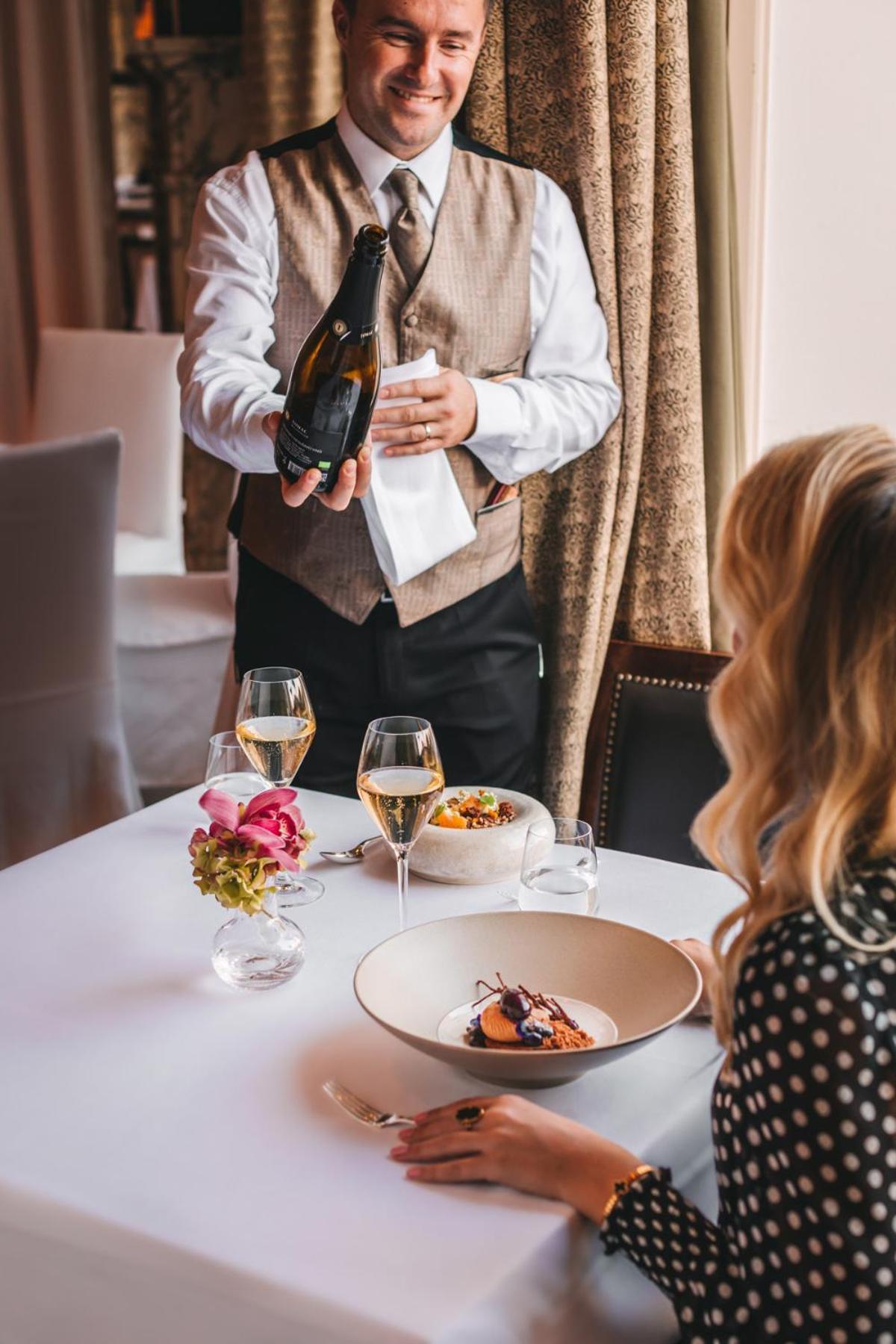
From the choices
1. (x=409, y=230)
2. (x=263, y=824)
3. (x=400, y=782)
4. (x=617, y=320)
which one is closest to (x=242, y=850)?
(x=263, y=824)

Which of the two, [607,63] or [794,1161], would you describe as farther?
[607,63]

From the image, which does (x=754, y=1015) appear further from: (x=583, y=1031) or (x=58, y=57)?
(x=58, y=57)

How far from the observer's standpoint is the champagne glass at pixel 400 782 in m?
1.14

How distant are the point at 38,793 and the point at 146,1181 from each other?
170 centimetres

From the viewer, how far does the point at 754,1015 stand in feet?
2.61

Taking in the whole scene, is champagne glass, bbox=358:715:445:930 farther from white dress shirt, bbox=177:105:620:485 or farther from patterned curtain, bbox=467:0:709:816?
patterned curtain, bbox=467:0:709:816

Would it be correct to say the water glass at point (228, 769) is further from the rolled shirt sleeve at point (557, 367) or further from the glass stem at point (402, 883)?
the rolled shirt sleeve at point (557, 367)

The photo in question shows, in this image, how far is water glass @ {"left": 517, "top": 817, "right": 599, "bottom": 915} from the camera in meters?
1.15

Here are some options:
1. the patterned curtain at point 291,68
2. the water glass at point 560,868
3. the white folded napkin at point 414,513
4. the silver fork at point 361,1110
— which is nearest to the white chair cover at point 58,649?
the white folded napkin at point 414,513

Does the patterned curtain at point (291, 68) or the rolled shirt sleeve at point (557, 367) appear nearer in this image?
the rolled shirt sleeve at point (557, 367)

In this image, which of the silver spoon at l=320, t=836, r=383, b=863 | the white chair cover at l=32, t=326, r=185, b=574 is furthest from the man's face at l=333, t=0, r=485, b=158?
the white chair cover at l=32, t=326, r=185, b=574

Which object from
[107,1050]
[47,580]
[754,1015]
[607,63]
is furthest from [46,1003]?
[607,63]

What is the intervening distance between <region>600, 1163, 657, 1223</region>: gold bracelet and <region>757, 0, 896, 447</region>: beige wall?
163cm

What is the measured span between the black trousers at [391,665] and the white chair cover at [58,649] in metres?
0.43
